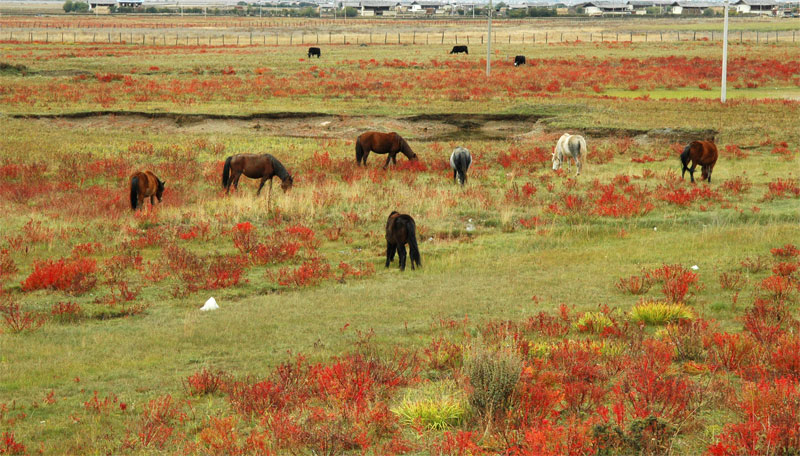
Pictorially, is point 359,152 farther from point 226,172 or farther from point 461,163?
point 226,172

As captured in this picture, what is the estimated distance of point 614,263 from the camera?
49.2 feet

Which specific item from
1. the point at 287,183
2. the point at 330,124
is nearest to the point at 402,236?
the point at 287,183

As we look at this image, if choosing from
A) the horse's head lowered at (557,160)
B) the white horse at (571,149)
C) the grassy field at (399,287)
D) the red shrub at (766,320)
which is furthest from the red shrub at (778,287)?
the horse's head lowered at (557,160)

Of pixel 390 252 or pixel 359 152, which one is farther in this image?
pixel 359 152

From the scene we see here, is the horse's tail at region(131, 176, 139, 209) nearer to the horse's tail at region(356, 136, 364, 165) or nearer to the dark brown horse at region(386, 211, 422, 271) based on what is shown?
the dark brown horse at region(386, 211, 422, 271)

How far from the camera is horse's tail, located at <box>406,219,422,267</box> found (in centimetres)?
1456

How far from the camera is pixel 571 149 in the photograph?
2378 centimetres

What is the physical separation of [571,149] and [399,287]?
11.9m

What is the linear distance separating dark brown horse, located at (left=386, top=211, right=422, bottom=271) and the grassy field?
20.8 inches

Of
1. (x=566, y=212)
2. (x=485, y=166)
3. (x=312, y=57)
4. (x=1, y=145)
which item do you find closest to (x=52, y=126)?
(x=1, y=145)

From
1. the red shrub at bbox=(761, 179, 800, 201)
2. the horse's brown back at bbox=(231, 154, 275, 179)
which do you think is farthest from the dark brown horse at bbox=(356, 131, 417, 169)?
the red shrub at bbox=(761, 179, 800, 201)

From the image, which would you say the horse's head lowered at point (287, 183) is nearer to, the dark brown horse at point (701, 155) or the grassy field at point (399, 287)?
the grassy field at point (399, 287)

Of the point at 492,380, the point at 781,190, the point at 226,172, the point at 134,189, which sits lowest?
the point at 492,380

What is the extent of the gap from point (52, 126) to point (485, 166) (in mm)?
19839
